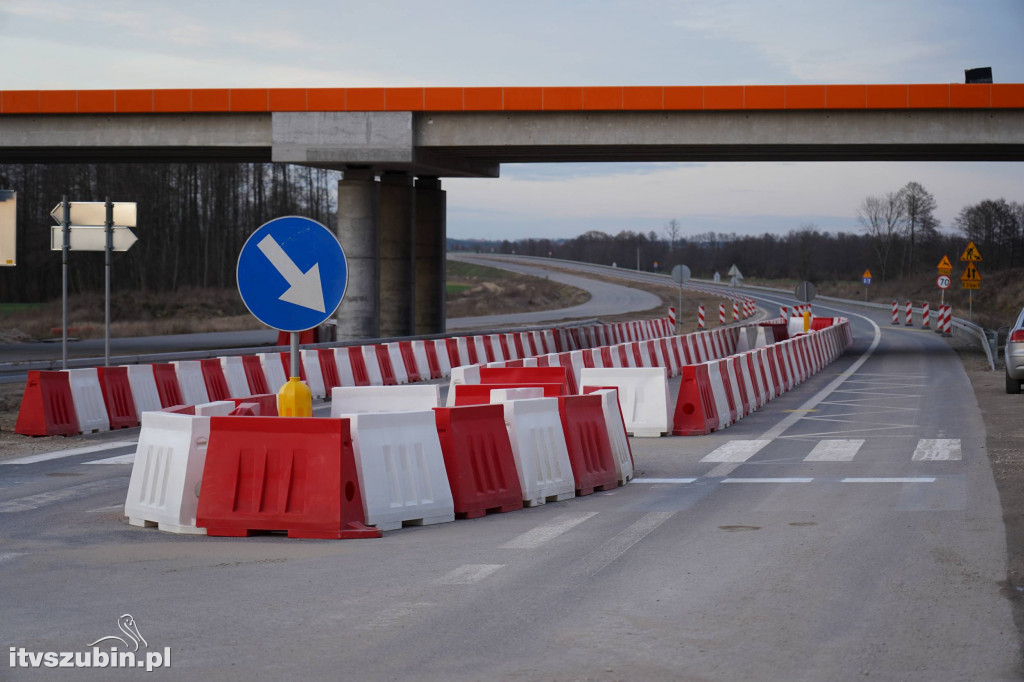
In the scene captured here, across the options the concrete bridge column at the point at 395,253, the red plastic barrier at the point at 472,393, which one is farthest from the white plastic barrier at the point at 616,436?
the concrete bridge column at the point at 395,253

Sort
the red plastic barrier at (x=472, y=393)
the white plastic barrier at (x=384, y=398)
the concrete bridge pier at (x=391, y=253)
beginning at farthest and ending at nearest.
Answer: the concrete bridge pier at (x=391, y=253) < the red plastic barrier at (x=472, y=393) < the white plastic barrier at (x=384, y=398)

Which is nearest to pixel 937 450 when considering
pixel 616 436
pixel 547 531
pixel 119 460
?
pixel 616 436

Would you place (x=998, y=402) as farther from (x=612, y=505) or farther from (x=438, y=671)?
(x=438, y=671)

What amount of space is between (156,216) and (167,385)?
2741 inches

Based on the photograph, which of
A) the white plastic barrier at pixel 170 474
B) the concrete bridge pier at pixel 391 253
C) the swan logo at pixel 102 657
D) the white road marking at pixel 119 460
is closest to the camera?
the swan logo at pixel 102 657

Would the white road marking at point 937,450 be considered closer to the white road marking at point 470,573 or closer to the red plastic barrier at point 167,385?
the white road marking at point 470,573

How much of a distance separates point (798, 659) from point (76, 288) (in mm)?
81644

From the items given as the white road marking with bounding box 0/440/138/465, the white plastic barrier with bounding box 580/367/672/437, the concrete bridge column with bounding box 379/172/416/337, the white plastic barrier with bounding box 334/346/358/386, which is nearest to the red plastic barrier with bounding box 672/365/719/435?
the white plastic barrier with bounding box 580/367/672/437

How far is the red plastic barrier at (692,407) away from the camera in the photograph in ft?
51.6

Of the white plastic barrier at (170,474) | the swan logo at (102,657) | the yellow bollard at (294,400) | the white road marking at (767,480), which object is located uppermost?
the yellow bollard at (294,400)

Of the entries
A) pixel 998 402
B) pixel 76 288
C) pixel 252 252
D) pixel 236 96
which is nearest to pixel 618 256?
pixel 76 288

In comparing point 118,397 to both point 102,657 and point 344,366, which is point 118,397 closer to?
point 344,366

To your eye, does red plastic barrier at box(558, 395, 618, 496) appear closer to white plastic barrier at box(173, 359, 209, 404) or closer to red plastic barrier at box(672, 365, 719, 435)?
red plastic barrier at box(672, 365, 719, 435)

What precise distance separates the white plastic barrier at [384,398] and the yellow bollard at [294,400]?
1.89 metres
